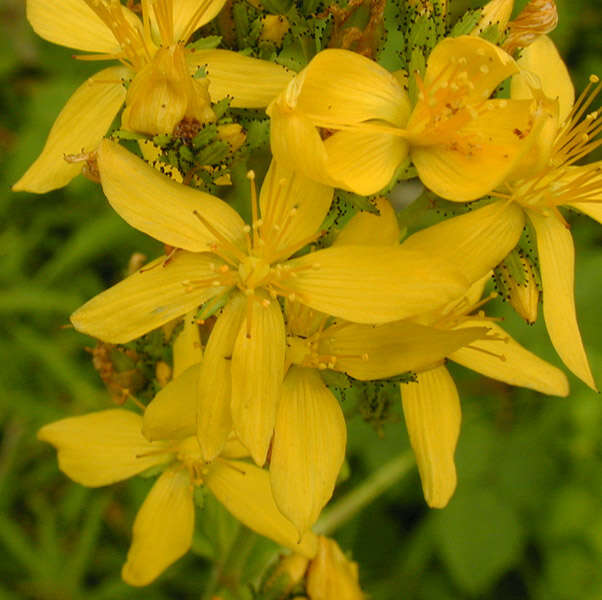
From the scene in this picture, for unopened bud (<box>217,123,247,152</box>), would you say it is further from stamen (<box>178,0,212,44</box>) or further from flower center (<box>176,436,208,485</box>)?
flower center (<box>176,436,208,485</box>)

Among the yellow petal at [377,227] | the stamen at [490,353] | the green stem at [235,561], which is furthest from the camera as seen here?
the green stem at [235,561]

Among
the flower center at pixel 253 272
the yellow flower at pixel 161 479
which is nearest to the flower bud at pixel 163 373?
the yellow flower at pixel 161 479

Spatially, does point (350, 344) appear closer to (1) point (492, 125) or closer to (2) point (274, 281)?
(2) point (274, 281)

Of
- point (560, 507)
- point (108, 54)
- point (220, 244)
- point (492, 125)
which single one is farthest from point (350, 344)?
point (560, 507)

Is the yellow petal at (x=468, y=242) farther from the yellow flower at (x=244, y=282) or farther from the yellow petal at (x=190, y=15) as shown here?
the yellow petal at (x=190, y=15)

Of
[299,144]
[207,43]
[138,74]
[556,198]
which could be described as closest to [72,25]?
[207,43]

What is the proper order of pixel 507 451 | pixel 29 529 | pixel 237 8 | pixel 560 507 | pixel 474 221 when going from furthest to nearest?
pixel 29 529 < pixel 507 451 < pixel 560 507 < pixel 237 8 < pixel 474 221

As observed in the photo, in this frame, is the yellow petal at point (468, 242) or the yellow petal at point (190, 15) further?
the yellow petal at point (190, 15)
